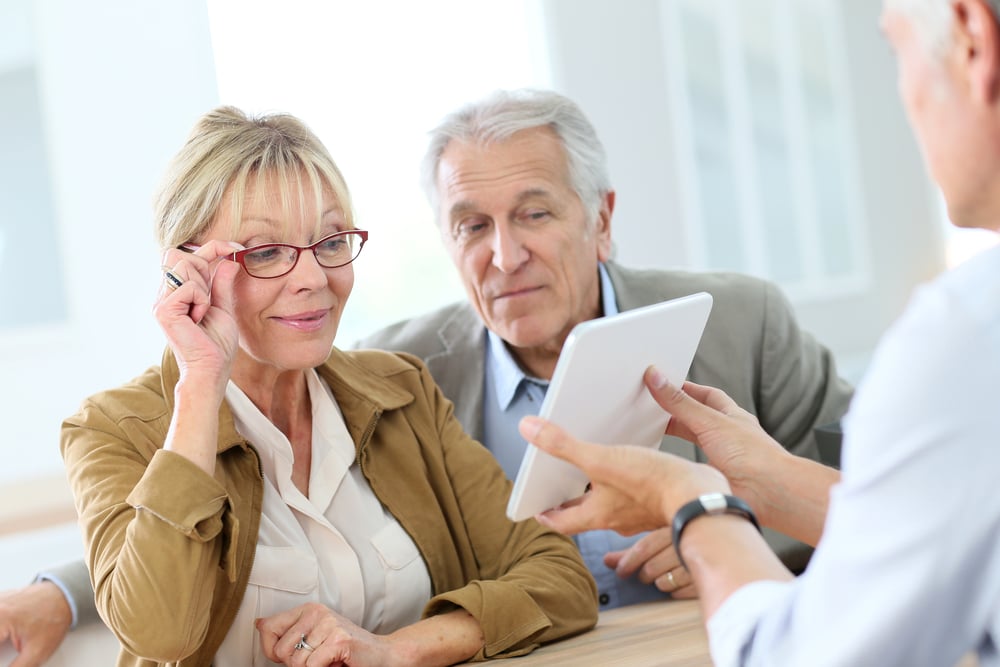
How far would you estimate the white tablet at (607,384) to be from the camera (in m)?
1.24

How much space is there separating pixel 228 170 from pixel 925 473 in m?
1.24

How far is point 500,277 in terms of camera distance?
2.45 metres

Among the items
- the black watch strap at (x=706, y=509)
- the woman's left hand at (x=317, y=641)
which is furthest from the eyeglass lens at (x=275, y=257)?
the black watch strap at (x=706, y=509)

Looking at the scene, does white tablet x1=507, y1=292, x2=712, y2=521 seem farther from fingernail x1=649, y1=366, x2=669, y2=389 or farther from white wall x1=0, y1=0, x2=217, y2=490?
white wall x1=0, y1=0, x2=217, y2=490

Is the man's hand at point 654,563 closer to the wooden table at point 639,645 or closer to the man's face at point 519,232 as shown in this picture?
the wooden table at point 639,645

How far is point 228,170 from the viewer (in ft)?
5.69

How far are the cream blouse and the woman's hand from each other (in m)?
0.16

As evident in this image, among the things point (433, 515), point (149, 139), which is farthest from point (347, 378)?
→ point (149, 139)

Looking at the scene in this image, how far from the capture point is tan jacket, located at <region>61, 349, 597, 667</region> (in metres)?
1.46

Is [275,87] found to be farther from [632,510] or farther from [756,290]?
[632,510]

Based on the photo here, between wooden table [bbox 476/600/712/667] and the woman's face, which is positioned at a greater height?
the woman's face

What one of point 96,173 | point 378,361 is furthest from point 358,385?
point 96,173

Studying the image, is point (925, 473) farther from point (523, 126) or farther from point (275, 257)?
point (523, 126)

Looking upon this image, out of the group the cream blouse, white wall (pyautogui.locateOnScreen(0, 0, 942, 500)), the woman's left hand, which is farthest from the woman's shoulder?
white wall (pyautogui.locateOnScreen(0, 0, 942, 500))
